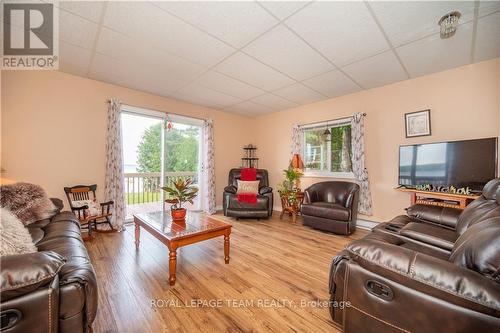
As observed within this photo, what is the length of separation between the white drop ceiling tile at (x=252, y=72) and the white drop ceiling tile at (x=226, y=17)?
435mm

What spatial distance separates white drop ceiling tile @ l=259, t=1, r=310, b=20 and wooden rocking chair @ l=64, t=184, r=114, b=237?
3.41 meters

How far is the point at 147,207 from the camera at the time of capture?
502 cm

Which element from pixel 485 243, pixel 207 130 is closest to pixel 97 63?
pixel 207 130

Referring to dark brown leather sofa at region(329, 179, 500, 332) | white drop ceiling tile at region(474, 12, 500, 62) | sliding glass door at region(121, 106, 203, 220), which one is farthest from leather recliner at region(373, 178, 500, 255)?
sliding glass door at region(121, 106, 203, 220)

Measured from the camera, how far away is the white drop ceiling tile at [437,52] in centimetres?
220

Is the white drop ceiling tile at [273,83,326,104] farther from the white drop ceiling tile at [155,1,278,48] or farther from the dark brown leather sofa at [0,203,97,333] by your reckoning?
the dark brown leather sofa at [0,203,97,333]

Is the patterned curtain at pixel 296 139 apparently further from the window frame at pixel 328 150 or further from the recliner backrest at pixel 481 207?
the recliner backrest at pixel 481 207

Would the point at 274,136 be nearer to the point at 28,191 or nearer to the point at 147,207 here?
the point at 147,207

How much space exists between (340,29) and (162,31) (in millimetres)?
1807

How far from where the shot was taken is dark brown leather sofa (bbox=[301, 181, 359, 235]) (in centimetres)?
319

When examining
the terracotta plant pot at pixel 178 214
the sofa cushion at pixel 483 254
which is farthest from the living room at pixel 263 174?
the terracotta plant pot at pixel 178 214

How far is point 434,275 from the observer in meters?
0.86

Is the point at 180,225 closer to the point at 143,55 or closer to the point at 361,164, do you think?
the point at 143,55

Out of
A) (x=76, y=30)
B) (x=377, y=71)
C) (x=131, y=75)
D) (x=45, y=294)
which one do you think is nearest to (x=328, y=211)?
(x=377, y=71)
